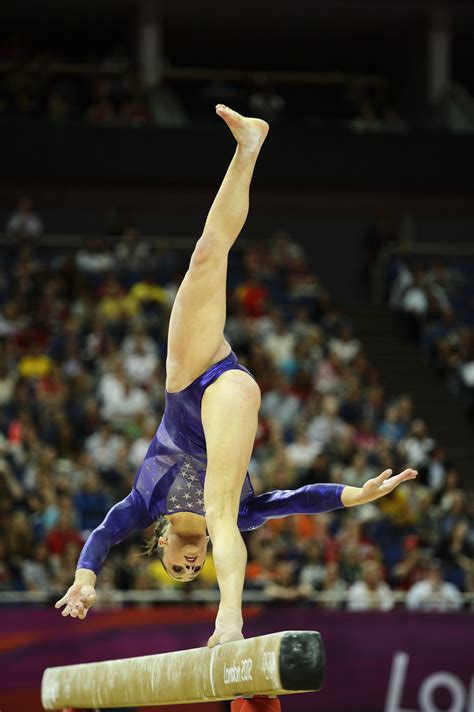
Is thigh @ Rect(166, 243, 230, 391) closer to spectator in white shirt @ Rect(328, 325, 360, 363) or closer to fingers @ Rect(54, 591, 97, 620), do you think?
fingers @ Rect(54, 591, 97, 620)

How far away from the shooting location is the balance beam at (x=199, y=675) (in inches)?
158

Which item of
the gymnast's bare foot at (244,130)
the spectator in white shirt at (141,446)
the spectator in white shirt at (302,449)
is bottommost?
the spectator in white shirt at (302,449)

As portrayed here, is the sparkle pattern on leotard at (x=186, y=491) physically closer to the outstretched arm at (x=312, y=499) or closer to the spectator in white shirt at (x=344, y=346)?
the outstretched arm at (x=312, y=499)

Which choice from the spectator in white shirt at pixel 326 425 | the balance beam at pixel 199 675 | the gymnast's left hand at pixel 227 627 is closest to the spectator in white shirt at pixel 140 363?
the spectator in white shirt at pixel 326 425

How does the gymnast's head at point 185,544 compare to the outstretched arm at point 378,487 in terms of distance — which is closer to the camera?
the outstretched arm at point 378,487

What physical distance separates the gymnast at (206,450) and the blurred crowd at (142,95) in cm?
1074

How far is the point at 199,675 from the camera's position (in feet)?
15.3

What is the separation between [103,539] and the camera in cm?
565

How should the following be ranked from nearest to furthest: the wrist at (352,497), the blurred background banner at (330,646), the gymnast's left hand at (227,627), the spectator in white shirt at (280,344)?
the gymnast's left hand at (227,627)
the wrist at (352,497)
the blurred background banner at (330,646)
the spectator in white shirt at (280,344)

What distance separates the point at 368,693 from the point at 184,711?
5.56 ft

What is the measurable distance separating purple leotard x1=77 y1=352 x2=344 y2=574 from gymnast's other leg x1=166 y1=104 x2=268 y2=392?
0.08m

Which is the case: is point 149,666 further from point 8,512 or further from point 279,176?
point 279,176

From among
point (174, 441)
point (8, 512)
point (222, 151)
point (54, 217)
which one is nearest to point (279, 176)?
point (222, 151)

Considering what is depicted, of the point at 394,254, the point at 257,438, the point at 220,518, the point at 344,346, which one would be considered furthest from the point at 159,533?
the point at 394,254
